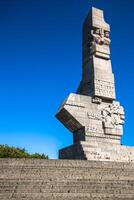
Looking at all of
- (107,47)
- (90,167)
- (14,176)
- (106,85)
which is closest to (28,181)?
(14,176)

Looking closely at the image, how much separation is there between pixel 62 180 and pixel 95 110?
737 centimetres

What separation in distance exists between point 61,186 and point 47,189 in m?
0.50

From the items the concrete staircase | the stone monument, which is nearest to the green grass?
the stone monument

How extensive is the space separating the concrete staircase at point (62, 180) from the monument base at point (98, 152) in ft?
11.2

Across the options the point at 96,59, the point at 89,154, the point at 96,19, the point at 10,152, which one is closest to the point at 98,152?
the point at 89,154

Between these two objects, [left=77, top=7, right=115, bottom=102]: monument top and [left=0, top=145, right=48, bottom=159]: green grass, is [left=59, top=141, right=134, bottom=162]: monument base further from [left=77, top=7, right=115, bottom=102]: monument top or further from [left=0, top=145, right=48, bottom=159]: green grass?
[left=0, top=145, right=48, bottom=159]: green grass

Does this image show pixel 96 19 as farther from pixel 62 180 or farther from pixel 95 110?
pixel 62 180

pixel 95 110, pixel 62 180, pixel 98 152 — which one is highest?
pixel 95 110

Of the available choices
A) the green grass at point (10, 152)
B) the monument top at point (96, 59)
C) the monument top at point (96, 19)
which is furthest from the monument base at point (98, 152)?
the green grass at point (10, 152)

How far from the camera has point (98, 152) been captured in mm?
15414

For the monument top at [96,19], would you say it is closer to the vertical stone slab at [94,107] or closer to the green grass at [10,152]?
the vertical stone slab at [94,107]

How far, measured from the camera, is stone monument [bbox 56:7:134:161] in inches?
618

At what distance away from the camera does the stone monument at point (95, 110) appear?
1570 centimetres

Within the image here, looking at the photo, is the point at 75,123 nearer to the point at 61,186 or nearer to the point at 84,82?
the point at 84,82
